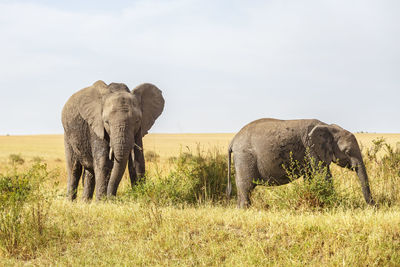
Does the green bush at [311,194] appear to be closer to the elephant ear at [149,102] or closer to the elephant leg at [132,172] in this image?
the elephant leg at [132,172]

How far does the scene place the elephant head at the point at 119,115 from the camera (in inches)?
383

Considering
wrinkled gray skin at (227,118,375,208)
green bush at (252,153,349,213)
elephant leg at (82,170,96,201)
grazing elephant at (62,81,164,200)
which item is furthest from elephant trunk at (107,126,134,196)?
green bush at (252,153,349,213)

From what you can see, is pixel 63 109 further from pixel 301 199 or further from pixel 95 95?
pixel 301 199

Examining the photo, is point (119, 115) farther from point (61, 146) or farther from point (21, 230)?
point (61, 146)

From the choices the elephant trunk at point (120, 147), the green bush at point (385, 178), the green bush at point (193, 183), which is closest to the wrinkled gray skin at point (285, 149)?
the green bush at point (385, 178)

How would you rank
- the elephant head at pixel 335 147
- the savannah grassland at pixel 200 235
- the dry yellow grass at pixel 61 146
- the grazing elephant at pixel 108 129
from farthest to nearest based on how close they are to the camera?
the dry yellow grass at pixel 61 146 < the grazing elephant at pixel 108 129 < the elephant head at pixel 335 147 < the savannah grassland at pixel 200 235

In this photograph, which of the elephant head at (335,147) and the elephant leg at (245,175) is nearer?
the elephant head at (335,147)

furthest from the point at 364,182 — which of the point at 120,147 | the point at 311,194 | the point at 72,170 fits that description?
the point at 72,170

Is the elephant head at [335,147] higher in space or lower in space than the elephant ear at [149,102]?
lower

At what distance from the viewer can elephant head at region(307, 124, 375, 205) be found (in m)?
9.43

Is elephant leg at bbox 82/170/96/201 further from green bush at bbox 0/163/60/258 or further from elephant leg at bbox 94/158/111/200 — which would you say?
green bush at bbox 0/163/60/258

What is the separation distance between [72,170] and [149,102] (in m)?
2.82

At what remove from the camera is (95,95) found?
1077cm

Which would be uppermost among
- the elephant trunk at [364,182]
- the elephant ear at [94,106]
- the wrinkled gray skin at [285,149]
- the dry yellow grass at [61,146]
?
the elephant ear at [94,106]
